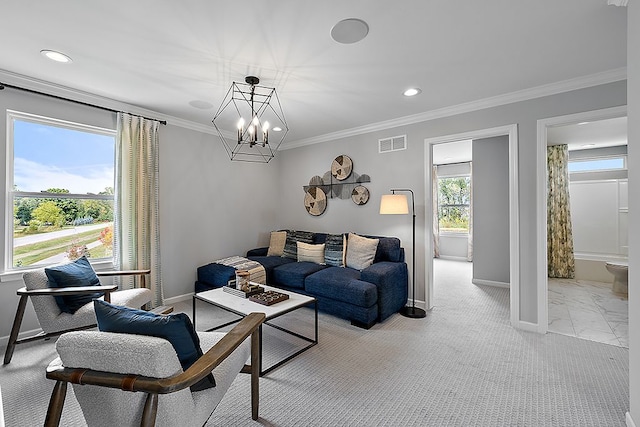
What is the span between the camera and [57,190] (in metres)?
3.06

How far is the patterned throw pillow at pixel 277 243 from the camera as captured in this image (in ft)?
15.5

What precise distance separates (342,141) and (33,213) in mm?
3857

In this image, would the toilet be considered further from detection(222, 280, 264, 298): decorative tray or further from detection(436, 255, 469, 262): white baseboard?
detection(222, 280, 264, 298): decorative tray

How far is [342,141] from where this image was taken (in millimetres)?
4598

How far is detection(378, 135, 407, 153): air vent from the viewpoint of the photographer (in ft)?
13.0

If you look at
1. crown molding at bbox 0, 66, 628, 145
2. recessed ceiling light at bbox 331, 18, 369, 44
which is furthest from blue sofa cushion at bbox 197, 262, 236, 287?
recessed ceiling light at bbox 331, 18, 369, 44

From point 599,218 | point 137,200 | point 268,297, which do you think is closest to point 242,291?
point 268,297

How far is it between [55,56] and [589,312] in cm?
616

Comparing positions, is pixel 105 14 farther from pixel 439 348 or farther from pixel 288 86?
pixel 439 348

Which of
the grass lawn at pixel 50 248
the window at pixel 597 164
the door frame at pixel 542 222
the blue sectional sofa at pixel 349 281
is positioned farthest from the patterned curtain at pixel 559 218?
the grass lawn at pixel 50 248

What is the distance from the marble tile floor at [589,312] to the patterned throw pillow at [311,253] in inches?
109

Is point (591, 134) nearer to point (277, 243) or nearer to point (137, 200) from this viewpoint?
point (277, 243)

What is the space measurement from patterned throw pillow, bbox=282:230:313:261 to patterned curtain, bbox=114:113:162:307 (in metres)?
1.80

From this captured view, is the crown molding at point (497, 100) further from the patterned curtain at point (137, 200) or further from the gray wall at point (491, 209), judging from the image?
the patterned curtain at point (137, 200)
